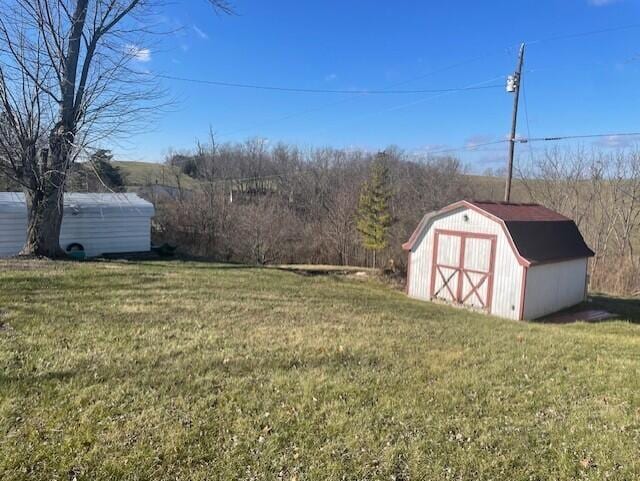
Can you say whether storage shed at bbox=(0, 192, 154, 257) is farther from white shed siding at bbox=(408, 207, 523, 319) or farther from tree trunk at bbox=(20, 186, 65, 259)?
white shed siding at bbox=(408, 207, 523, 319)

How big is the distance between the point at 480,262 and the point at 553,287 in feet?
8.23

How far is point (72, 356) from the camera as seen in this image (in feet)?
14.7

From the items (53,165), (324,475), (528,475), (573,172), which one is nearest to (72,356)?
(324,475)

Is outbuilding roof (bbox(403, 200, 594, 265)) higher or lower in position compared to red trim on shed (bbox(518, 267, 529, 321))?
higher

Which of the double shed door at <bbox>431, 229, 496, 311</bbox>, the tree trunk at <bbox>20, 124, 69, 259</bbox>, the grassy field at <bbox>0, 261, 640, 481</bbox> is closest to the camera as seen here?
the grassy field at <bbox>0, 261, 640, 481</bbox>

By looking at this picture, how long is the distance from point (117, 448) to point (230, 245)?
21.8m

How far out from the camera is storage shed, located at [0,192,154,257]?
497 inches

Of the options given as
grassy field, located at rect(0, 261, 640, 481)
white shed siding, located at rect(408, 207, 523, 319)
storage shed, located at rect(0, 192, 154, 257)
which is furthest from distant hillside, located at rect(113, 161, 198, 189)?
grassy field, located at rect(0, 261, 640, 481)

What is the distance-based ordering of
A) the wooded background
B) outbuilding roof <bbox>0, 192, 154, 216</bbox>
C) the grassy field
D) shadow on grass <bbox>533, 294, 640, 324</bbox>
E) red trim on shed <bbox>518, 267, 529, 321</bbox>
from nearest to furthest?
the grassy field → red trim on shed <bbox>518, 267, 529, 321</bbox> → outbuilding roof <bbox>0, 192, 154, 216</bbox> → shadow on grass <bbox>533, 294, 640, 324</bbox> → the wooded background

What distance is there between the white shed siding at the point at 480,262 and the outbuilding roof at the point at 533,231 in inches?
7.1

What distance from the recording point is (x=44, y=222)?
11.0 m

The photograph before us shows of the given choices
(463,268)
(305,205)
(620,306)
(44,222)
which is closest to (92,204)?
(44,222)

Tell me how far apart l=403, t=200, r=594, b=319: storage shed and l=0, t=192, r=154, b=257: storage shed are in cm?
877

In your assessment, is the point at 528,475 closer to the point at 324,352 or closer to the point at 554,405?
the point at 554,405
